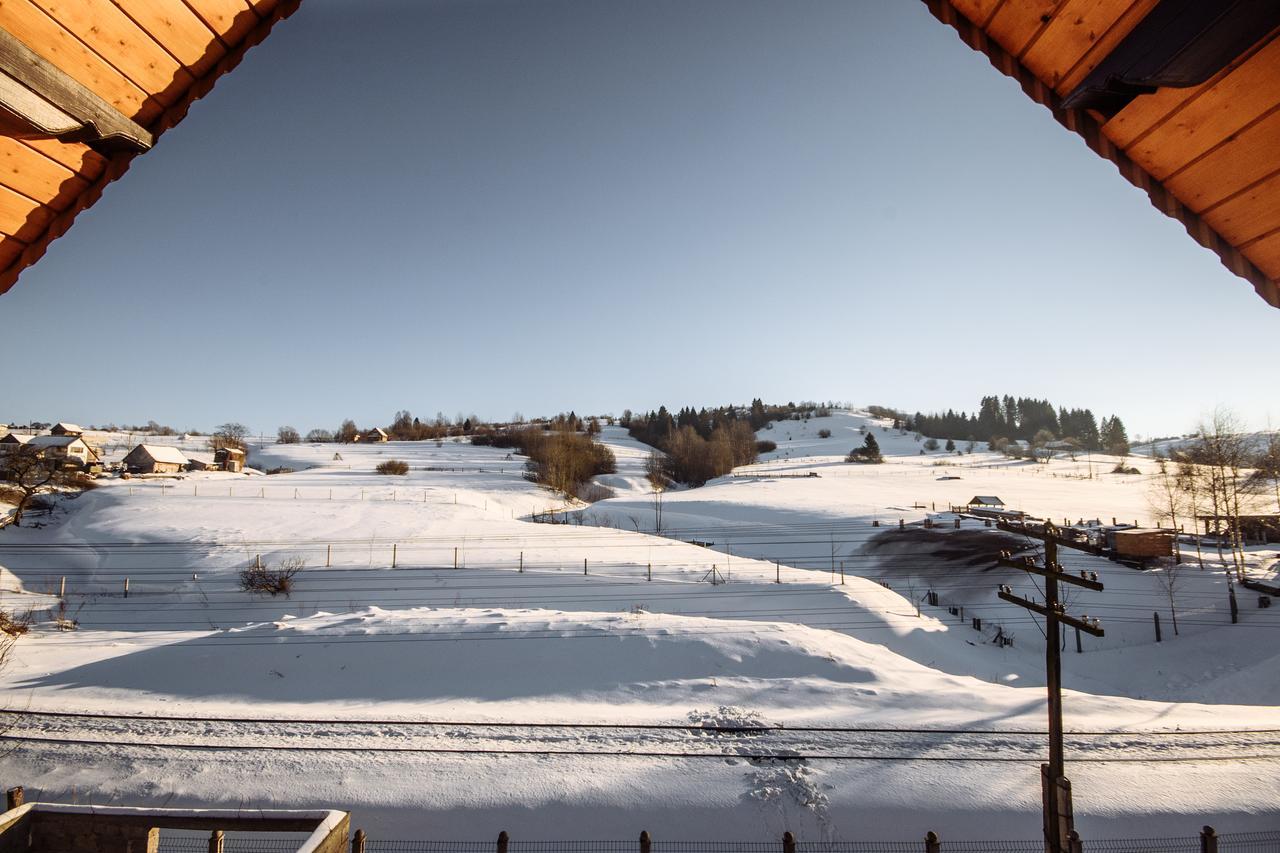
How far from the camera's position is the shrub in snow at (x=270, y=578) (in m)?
22.0

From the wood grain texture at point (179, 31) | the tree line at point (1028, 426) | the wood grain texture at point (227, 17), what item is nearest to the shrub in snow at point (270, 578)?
the wood grain texture at point (179, 31)

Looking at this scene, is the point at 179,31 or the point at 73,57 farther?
the point at 179,31

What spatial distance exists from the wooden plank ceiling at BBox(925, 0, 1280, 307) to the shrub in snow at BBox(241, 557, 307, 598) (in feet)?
86.6

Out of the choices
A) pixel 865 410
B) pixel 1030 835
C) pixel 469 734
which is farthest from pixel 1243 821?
pixel 865 410

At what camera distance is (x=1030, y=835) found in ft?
26.2

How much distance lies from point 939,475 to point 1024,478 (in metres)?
10.2

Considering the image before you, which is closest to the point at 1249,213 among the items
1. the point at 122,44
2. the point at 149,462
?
the point at 122,44

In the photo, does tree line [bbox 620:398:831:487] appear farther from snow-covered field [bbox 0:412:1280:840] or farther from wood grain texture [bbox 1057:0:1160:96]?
wood grain texture [bbox 1057:0:1160:96]

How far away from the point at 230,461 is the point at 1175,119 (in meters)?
82.0

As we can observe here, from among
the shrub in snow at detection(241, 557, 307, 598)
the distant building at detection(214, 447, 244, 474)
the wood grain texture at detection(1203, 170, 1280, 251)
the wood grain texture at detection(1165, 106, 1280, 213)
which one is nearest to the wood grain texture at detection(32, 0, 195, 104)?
the wood grain texture at detection(1165, 106, 1280, 213)

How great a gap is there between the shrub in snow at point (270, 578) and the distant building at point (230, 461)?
51.0 meters

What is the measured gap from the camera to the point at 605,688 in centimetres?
1259

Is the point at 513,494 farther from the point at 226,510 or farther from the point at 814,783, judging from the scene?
the point at 814,783

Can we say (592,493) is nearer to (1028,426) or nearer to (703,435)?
(703,435)
